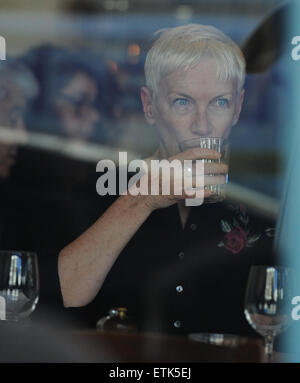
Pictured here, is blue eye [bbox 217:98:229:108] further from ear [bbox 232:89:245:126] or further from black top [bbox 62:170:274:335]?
black top [bbox 62:170:274:335]

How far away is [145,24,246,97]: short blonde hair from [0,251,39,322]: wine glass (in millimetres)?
1064

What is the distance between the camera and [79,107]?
2.39 m

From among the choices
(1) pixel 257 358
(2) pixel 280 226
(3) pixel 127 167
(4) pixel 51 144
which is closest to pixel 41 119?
(4) pixel 51 144

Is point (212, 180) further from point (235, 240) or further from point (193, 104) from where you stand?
point (235, 240)

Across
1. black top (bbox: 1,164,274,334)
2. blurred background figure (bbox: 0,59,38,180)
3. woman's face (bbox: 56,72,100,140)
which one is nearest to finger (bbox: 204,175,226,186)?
black top (bbox: 1,164,274,334)

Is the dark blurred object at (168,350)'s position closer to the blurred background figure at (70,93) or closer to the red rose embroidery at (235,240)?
the red rose embroidery at (235,240)

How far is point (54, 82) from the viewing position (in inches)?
108

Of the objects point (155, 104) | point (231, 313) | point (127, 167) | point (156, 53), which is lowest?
point (231, 313)

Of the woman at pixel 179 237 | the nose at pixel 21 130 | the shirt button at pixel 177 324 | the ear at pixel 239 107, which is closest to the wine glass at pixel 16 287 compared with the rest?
the woman at pixel 179 237

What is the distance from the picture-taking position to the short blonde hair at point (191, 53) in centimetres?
176

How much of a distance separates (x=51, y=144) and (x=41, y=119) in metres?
0.17

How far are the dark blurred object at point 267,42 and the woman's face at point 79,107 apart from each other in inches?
24.7

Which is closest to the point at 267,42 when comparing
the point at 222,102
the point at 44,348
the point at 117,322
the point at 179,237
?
the point at 222,102
